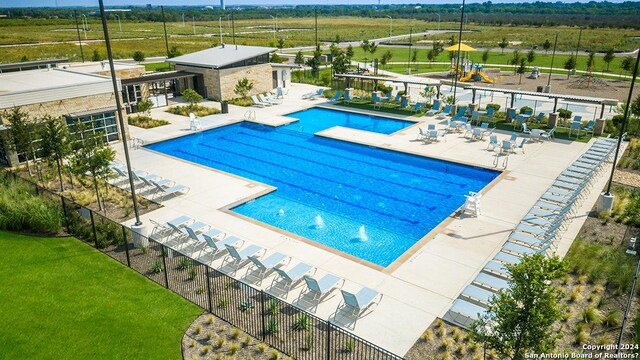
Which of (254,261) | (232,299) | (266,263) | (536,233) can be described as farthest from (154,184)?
(536,233)

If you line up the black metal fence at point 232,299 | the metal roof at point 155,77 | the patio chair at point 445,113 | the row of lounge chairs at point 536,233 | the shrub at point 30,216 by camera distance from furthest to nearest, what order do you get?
the metal roof at point 155,77 < the patio chair at point 445,113 < the shrub at point 30,216 < the row of lounge chairs at point 536,233 < the black metal fence at point 232,299

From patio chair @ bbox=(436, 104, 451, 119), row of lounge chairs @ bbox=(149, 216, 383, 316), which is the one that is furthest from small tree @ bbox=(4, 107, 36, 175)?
patio chair @ bbox=(436, 104, 451, 119)

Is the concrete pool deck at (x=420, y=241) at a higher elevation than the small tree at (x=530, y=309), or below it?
below

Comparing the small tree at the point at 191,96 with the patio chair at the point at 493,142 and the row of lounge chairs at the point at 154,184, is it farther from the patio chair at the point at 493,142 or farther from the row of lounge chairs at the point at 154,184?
the patio chair at the point at 493,142

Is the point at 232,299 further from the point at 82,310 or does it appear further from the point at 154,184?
the point at 154,184

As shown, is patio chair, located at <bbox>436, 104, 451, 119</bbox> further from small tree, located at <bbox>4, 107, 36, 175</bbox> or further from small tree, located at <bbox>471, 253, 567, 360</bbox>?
small tree, located at <bbox>471, 253, 567, 360</bbox>

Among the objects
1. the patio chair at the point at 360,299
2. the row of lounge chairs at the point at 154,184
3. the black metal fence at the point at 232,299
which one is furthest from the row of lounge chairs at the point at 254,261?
the row of lounge chairs at the point at 154,184
